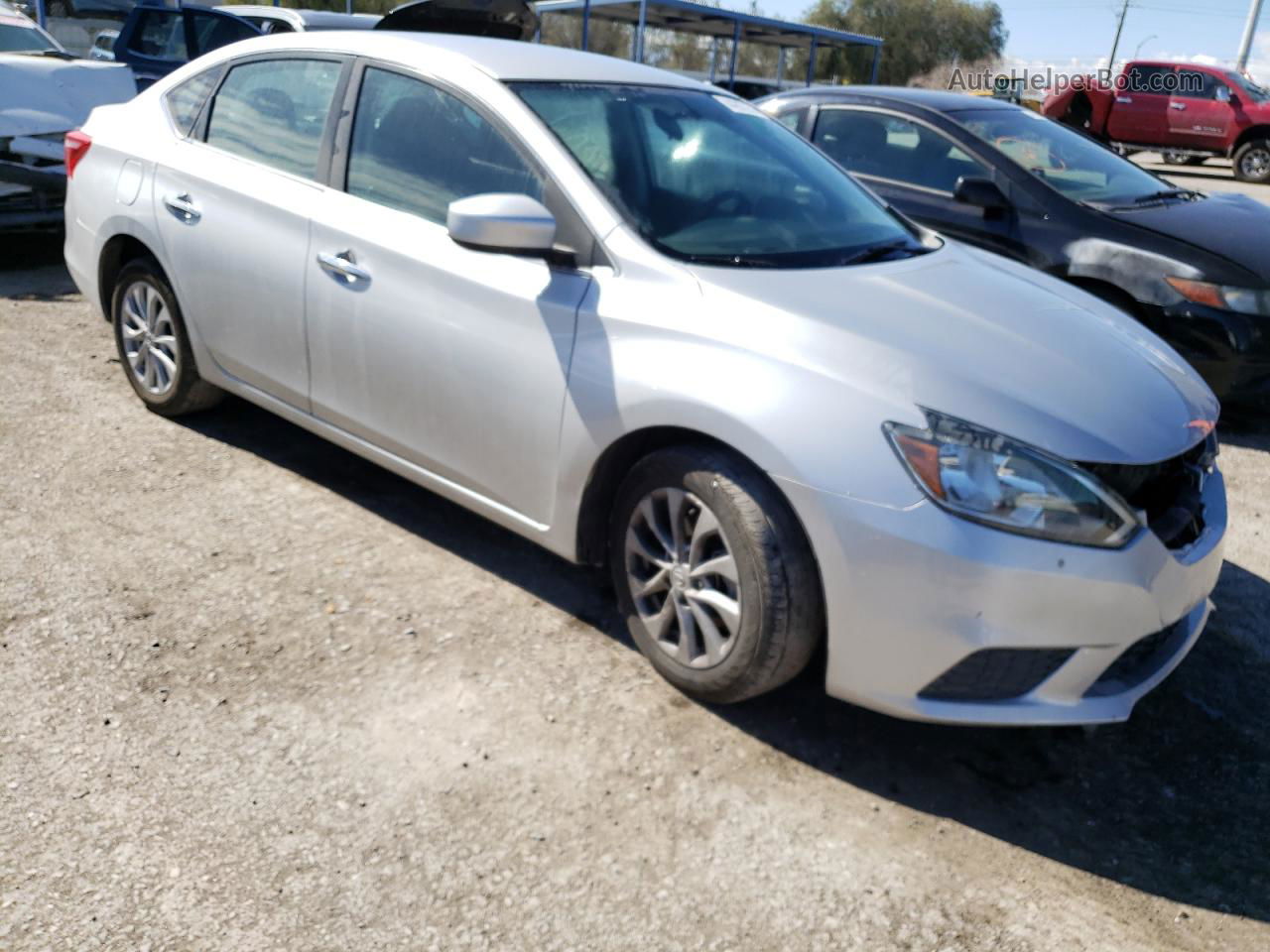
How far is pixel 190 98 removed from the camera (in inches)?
180

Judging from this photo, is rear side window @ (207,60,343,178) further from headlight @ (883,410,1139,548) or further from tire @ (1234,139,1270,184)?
tire @ (1234,139,1270,184)

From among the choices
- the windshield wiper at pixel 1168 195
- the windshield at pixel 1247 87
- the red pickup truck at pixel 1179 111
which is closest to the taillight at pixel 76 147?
the windshield wiper at pixel 1168 195

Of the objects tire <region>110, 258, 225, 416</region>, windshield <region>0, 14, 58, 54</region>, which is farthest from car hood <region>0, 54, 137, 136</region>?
tire <region>110, 258, 225, 416</region>

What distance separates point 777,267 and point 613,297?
49 centimetres

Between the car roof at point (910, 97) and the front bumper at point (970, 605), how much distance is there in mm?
4369

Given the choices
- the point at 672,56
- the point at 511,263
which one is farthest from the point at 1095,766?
the point at 672,56

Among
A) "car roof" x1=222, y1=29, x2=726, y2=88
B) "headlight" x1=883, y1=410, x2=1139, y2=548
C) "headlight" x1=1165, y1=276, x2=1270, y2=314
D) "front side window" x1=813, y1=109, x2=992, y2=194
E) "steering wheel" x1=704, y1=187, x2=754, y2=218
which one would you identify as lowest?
"headlight" x1=1165, y1=276, x2=1270, y2=314

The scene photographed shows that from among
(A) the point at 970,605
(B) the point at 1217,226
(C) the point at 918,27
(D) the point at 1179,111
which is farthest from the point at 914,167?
(C) the point at 918,27

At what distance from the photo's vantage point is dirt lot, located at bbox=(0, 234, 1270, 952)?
2439mm

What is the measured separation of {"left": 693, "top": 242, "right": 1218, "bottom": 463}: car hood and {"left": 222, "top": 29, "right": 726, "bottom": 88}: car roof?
1.04 m

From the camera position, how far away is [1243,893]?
264 centimetres

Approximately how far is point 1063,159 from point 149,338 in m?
4.82

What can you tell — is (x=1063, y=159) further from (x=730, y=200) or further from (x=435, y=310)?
(x=435, y=310)

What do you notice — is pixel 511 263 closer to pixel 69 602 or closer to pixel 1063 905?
pixel 69 602
